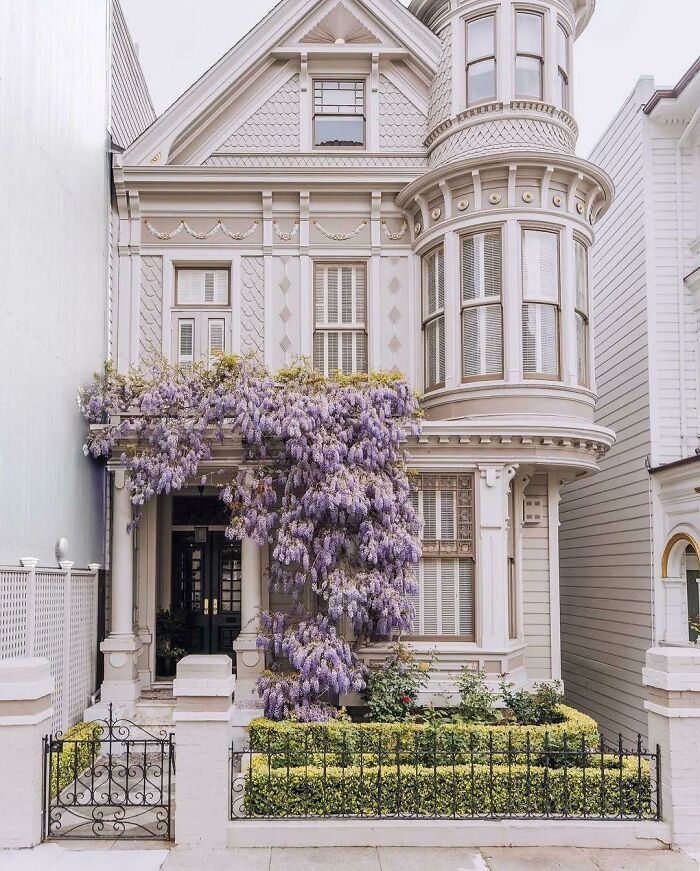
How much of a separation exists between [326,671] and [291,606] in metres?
1.96

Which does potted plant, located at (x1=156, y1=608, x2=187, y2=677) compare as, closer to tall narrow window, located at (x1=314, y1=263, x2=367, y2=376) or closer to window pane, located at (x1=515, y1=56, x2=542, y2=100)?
tall narrow window, located at (x1=314, y1=263, x2=367, y2=376)

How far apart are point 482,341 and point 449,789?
6.91m

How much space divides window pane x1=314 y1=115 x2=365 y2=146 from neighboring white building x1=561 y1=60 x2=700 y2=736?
17.4 feet

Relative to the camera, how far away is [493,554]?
42.2ft

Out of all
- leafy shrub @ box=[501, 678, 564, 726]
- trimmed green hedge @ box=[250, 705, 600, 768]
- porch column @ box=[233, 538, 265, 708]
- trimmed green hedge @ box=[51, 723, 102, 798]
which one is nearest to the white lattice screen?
trimmed green hedge @ box=[51, 723, 102, 798]

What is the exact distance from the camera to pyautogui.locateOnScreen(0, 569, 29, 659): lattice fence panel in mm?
9594

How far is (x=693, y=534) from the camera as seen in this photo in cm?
1456

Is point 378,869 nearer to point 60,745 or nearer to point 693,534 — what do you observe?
point 60,745

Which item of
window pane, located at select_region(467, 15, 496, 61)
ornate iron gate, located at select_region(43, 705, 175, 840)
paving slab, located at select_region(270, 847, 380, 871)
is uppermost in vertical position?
window pane, located at select_region(467, 15, 496, 61)

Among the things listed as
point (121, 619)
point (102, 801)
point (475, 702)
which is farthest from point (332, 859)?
point (121, 619)

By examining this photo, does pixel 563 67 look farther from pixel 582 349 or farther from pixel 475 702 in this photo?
pixel 475 702

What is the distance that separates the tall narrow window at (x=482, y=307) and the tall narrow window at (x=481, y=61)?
2.35 metres

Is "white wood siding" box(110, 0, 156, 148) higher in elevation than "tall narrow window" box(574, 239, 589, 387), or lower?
higher

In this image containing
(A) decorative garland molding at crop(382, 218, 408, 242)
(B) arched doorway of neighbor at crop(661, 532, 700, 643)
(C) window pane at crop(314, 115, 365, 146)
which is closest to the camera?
(A) decorative garland molding at crop(382, 218, 408, 242)
